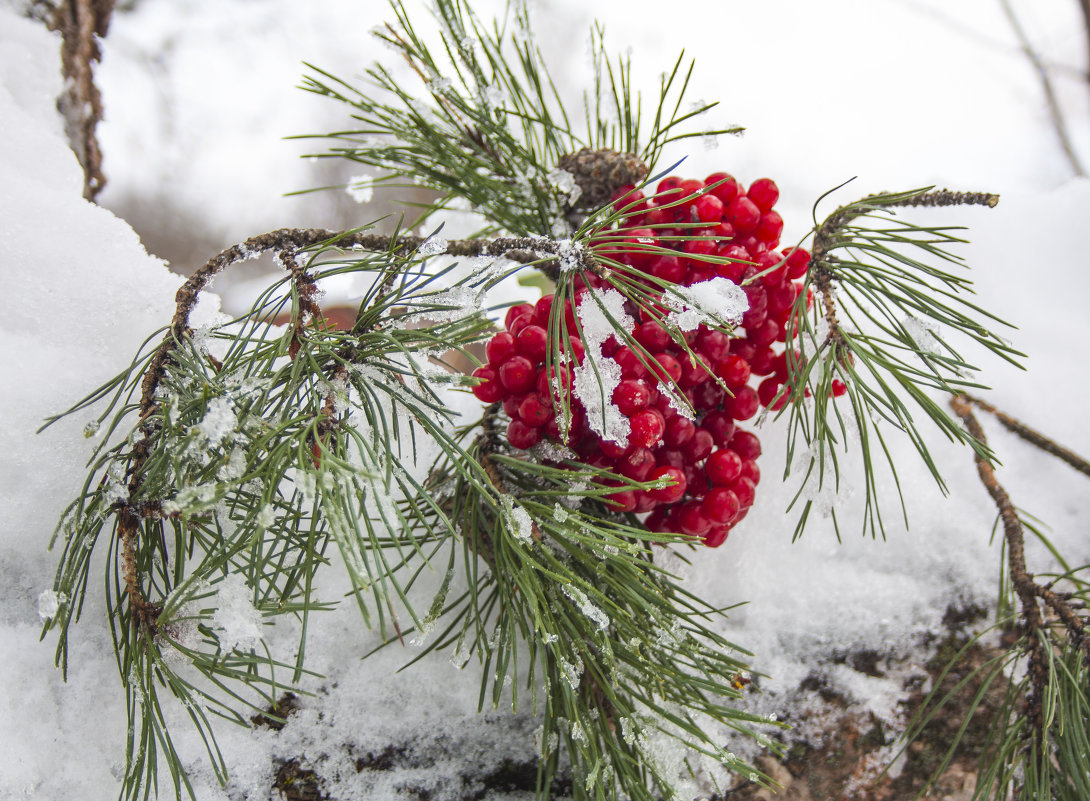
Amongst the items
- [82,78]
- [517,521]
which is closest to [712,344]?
[517,521]

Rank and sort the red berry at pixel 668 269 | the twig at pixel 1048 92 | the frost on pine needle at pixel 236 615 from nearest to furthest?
the frost on pine needle at pixel 236 615 → the red berry at pixel 668 269 → the twig at pixel 1048 92

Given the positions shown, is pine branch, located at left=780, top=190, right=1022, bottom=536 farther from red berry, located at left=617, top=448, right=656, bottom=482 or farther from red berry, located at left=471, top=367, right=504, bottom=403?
red berry, located at left=471, top=367, right=504, bottom=403

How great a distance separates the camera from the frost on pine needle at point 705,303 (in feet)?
1.71

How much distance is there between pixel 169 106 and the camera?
1.33m

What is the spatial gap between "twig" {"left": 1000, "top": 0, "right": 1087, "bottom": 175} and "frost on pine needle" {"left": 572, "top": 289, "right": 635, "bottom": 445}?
3.94ft

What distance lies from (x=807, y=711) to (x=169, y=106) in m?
1.45

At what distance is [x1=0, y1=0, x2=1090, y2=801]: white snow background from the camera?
2.06 feet

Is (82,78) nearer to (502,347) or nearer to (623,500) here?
(502,347)

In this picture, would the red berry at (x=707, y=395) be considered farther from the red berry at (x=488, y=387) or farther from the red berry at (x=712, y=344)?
the red berry at (x=488, y=387)

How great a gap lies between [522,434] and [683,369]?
0.48 ft

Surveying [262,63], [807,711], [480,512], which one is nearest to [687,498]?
[480,512]

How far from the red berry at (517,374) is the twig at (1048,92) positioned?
4.13 feet

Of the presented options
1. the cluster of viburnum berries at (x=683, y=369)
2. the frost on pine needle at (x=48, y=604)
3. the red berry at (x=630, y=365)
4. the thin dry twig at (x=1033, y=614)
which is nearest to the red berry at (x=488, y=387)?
the cluster of viburnum berries at (x=683, y=369)

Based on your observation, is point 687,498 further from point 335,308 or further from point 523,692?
point 335,308
